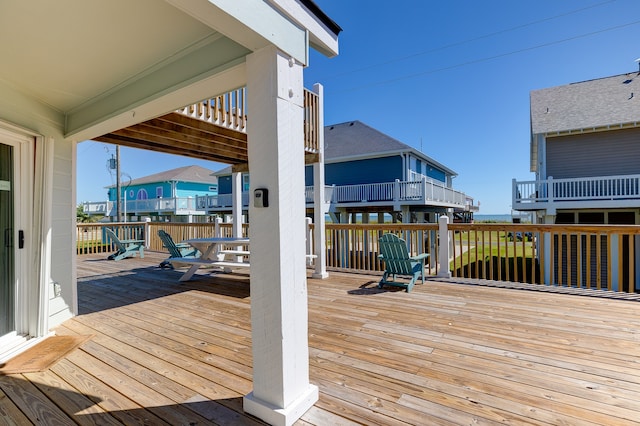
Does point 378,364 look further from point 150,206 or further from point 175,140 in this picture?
point 150,206

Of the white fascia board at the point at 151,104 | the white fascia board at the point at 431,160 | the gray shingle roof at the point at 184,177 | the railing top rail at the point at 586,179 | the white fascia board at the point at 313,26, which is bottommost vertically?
the white fascia board at the point at 151,104

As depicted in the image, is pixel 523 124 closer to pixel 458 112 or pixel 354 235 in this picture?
pixel 458 112

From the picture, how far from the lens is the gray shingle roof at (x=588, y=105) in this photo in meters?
9.12

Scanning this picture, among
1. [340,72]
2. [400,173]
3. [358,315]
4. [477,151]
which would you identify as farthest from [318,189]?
[477,151]

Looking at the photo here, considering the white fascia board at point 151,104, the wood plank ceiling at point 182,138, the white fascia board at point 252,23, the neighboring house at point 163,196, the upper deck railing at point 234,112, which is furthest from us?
the neighboring house at point 163,196

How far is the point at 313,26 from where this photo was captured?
1.88 metres

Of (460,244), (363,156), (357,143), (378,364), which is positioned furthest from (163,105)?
(357,143)

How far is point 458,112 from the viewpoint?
1683cm

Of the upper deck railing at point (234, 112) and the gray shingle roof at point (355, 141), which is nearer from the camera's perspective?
the upper deck railing at point (234, 112)

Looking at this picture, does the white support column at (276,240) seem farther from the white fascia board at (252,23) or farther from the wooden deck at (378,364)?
the wooden deck at (378,364)

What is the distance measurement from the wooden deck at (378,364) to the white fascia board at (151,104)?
207 cm

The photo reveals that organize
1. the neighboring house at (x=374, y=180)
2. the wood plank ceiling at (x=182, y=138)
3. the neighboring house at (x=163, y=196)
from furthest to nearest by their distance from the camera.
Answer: the neighboring house at (x=163, y=196) < the neighboring house at (x=374, y=180) < the wood plank ceiling at (x=182, y=138)

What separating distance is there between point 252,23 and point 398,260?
12.7 ft

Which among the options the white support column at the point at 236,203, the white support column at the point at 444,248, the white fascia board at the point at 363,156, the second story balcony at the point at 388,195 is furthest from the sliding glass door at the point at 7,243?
the white fascia board at the point at 363,156
